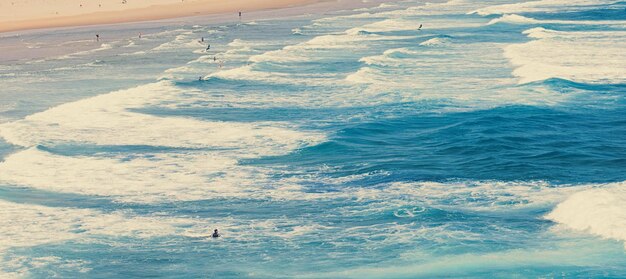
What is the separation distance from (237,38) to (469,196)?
46816mm

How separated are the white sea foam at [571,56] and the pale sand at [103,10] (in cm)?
3693

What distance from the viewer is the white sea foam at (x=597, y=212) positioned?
26922 mm

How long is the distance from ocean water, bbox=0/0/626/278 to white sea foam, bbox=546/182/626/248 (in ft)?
0.29

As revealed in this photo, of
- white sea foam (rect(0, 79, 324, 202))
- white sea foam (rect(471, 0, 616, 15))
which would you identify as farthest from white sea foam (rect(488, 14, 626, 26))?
white sea foam (rect(0, 79, 324, 202))

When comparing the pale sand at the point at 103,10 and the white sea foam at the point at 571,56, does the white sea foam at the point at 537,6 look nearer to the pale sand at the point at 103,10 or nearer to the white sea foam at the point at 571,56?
the white sea foam at the point at 571,56

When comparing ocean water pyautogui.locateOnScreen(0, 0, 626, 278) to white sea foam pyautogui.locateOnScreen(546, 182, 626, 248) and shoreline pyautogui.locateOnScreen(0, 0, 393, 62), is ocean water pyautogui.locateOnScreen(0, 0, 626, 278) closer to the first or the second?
white sea foam pyautogui.locateOnScreen(546, 182, 626, 248)

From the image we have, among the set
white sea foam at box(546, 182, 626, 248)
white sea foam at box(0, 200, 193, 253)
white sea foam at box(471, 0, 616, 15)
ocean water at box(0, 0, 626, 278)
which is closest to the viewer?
ocean water at box(0, 0, 626, 278)

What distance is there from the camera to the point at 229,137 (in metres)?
40.8

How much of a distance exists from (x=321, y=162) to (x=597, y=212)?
1074cm

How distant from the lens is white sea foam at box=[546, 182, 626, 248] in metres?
26.9

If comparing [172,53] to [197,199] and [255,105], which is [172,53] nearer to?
[255,105]

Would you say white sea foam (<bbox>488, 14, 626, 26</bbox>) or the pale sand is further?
the pale sand

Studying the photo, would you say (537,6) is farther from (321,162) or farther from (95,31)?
(321,162)

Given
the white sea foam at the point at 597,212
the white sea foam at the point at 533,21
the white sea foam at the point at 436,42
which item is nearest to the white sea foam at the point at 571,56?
the white sea foam at the point at 436,42
